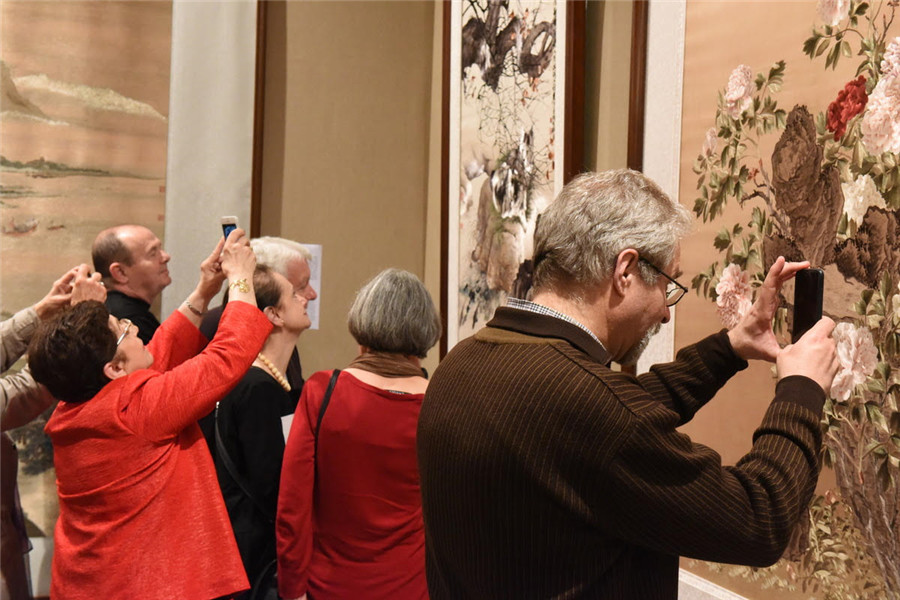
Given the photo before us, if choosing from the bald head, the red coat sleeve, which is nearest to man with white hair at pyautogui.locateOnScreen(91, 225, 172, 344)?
the bald head

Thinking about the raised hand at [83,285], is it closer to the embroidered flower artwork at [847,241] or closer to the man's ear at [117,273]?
the man's ear at [117,273]

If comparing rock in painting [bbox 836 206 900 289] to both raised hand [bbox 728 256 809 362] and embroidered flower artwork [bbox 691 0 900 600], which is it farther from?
raised hand [bbox 728 256 809 362]

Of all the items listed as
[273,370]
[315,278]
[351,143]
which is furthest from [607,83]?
[315,278]

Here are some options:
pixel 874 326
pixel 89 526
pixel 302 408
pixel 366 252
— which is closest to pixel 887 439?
pixel 874 326

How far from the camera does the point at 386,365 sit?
2441mm

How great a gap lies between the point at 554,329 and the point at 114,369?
1.28 metres

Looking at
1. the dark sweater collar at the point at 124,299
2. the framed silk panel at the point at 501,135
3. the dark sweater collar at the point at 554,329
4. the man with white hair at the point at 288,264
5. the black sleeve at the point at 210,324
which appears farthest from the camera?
the dark sweater collar at the point at 124,299

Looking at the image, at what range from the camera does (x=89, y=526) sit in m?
2.12

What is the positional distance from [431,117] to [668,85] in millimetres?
2191

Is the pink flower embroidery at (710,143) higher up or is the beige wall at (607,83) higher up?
the beige wall at (607,83)

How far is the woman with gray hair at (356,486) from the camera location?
2.37 meters

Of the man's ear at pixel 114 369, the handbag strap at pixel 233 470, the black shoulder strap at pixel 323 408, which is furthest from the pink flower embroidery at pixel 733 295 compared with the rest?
the man's ear at pixel 114 369

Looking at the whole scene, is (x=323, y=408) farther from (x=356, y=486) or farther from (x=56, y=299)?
(x=56, y=299)

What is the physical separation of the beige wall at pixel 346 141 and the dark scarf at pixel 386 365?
1875 mm
